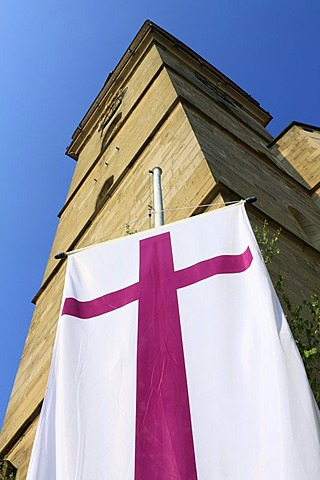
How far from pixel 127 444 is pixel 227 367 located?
1.53 ft

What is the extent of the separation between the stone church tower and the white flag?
1323 mm

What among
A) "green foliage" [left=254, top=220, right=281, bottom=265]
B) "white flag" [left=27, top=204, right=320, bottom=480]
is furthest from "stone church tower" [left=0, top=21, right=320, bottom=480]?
"white flag" [left=27, top=204, right=320, bottom=480]

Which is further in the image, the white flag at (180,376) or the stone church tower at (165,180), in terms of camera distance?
the stone church tower at (165,180)

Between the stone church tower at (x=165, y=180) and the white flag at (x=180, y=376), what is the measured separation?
132cm

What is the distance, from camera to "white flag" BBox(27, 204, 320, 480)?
1918 mm

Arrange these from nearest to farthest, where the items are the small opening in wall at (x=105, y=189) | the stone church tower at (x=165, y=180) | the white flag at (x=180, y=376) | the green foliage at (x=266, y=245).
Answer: the white flag at (x=180, y=376) < the green foliage at (x=266, y=245) < the stone church tower at (x=165, y=180) < the small opening in wall at (x=105, y=189)

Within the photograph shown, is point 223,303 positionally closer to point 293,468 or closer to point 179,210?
point 293,468

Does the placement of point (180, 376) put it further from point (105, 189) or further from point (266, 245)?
point (105, 189)

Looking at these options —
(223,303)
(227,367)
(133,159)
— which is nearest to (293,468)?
(227,367)

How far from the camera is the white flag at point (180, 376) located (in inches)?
75.5

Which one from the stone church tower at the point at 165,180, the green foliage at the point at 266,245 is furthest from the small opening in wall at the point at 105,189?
the green foliage at the point at 266,245

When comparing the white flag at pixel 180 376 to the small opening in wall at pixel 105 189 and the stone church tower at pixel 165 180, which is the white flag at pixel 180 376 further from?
the small opening in wall at pixel 105 189

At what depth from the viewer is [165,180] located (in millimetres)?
5891

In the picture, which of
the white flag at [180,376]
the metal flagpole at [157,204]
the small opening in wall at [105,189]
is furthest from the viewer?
the small opening in wall at [105,189]
